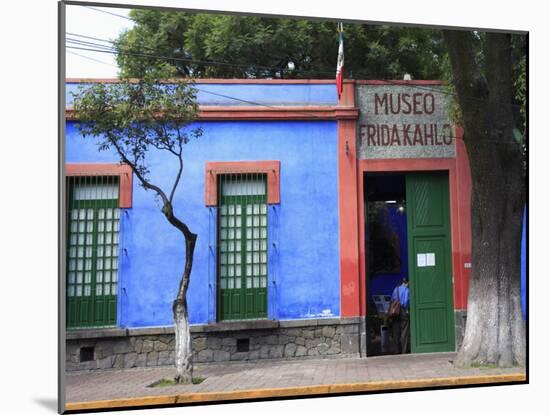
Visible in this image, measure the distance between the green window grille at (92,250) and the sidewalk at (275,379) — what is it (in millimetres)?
764

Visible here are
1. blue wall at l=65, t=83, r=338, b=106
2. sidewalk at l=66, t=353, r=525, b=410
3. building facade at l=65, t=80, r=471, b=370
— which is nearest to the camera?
sidewalk at l=66, t=353, r=525, b=410

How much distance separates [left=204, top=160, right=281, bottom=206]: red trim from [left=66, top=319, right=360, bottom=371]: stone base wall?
1.73 m

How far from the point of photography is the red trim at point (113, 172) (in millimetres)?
7145

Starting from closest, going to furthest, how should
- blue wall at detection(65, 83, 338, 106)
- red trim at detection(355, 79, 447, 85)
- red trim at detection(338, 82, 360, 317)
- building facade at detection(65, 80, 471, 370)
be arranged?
building facade at detection(65, 80, 471, 370) → blue wall at detection(65, 83, 338, 106) → red trim at detection(338, 82, 360, 317) → red trim at detection(355, 79, 447, 85)

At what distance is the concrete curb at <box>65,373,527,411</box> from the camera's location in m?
6.48

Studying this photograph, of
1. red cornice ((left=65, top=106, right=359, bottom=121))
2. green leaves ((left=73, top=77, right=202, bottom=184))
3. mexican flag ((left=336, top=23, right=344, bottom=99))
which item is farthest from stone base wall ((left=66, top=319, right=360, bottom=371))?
mexican flag ((left=336, top=23, right=344, bottom=99))

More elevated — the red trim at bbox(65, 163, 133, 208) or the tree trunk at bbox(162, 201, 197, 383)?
the red trim at bbox(65, 163, 133, 208)

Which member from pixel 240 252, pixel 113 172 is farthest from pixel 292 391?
pixel 113 172

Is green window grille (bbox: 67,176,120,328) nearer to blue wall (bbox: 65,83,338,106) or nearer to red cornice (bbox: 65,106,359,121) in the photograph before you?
red cornice (bbox: 65,106,359,121)

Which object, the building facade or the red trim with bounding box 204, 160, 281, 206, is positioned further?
the red trim with bounding box 204, 160, 281, 206

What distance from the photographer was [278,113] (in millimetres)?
8047

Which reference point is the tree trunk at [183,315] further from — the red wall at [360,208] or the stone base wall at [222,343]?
the red wall at [360,208]

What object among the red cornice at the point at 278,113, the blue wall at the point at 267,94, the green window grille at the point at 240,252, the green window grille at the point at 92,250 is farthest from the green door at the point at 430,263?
the green window grille at the point at 92,250

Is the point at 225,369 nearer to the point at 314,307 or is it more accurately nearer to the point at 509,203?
the point at 314,307
